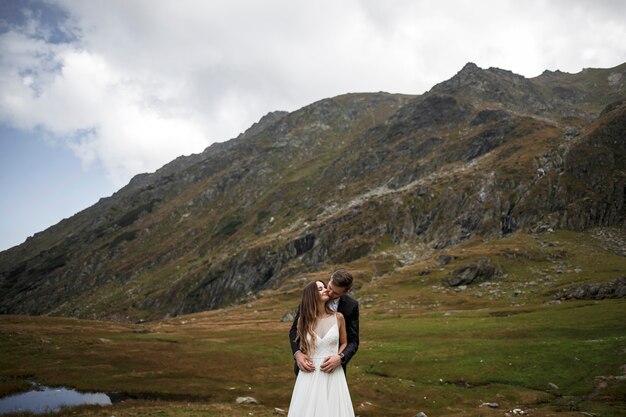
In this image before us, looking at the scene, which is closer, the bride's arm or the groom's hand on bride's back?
the groom's hand on bride's back

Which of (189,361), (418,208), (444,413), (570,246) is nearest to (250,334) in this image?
(189,361)

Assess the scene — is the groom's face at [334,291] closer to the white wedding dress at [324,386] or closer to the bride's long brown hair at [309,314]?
the bride's long brown hair at [309,314]

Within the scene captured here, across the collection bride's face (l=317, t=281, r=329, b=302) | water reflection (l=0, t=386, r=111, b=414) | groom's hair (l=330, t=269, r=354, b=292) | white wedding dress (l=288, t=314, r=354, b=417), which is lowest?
water reflection (l=0, t=386, r=111, b=414)

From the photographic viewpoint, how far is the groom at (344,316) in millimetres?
10188

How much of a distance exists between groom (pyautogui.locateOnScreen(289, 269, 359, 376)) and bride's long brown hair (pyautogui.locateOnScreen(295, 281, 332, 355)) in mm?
234

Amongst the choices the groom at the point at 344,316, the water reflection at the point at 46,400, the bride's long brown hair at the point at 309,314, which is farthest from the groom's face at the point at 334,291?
the water reflection at the point at 46,400

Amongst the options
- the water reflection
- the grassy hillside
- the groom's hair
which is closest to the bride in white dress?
the groom's hair

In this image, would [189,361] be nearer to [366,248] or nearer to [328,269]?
[328,269]

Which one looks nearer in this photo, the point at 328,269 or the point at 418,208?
the point at 328,269

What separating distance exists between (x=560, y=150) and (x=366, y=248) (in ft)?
271

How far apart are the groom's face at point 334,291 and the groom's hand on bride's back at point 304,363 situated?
5.32ft

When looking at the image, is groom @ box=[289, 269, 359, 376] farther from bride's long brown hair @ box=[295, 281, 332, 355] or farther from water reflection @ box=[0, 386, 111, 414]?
water reflection @ box=[0, 386, 111, 414]

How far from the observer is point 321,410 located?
10195 millimetres

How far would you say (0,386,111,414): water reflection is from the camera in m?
32.2
